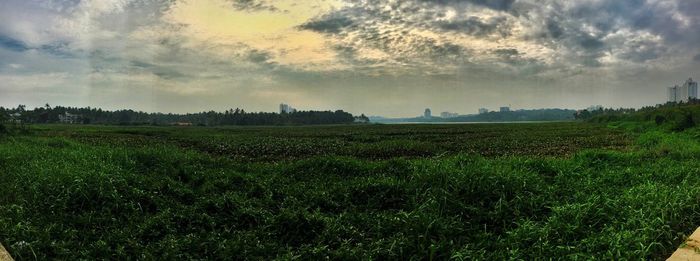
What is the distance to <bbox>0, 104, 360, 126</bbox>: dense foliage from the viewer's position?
93188 mm

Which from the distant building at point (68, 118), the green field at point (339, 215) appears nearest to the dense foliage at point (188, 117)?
the distant building at point (68, 118)

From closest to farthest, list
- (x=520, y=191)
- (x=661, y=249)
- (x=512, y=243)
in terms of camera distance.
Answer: (x=661, y=249), (x=512, y=243), (x=520, y=191)

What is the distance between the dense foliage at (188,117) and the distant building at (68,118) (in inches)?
29.9

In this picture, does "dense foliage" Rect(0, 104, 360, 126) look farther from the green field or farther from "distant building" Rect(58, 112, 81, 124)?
the green field

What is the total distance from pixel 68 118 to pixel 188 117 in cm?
3343

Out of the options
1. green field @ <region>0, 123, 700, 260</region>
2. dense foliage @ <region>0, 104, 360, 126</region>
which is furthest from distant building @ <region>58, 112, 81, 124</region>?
green field @ <region>0, 123, 700, 260</region>

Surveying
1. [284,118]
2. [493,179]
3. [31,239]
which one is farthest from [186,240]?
[284,118]

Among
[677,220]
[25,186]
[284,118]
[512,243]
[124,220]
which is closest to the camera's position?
[512,243]

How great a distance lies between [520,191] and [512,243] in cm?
204

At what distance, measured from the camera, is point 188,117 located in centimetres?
12100

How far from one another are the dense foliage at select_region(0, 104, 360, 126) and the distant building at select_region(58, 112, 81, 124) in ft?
2.49

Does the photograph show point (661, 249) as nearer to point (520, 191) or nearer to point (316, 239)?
point (520, 191)

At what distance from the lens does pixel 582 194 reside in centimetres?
704

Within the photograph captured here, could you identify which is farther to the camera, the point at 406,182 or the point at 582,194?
the point at 406,182
